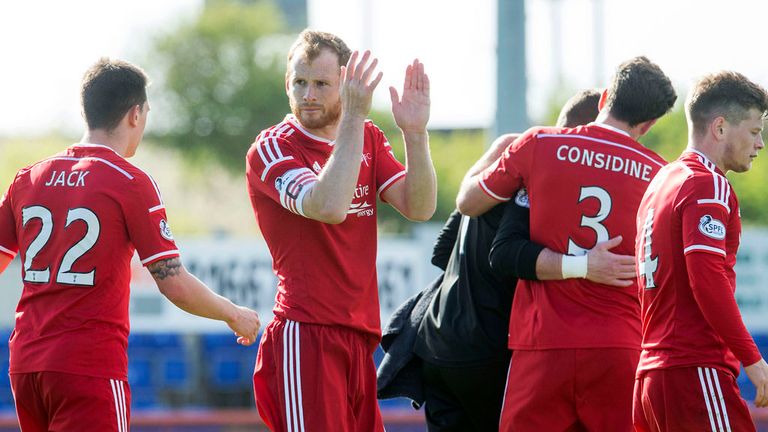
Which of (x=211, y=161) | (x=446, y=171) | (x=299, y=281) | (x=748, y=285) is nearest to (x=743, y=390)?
(x=748, y=285)

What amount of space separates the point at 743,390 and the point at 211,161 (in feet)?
71.8

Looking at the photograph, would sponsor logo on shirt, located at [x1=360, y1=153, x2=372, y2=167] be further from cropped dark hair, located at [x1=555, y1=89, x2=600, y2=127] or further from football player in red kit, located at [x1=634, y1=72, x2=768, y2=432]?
football player in red kit, located at [x1=634, y1=72, x2=768, y2=432]

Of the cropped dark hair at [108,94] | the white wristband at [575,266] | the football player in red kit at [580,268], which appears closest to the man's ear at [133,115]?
the cropped dark hair at [108,94]

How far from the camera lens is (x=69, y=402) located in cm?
471

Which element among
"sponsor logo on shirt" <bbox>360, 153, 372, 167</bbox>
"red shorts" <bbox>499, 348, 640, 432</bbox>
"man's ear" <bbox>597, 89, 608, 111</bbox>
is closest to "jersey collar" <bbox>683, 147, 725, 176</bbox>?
"man's ear" <bbox>597, 89, 608, 111</bbox>

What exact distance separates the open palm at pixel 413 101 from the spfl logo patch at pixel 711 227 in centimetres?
119

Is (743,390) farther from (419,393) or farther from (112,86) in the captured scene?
(112,86)

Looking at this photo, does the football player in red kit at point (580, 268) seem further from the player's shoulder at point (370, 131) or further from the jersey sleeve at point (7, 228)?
the jersey sleeve at point (7, 228)

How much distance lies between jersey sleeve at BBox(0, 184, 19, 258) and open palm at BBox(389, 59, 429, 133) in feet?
5.43

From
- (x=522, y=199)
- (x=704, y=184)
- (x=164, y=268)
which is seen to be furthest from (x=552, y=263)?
(x=164, y=268)

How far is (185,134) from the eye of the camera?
1323 inches

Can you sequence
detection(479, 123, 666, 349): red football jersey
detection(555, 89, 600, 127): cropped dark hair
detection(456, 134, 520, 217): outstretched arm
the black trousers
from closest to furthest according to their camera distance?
detection(479, 123, 666, 349): red football jersey < detection(456, 134, 520, 217): outstretched arm < the black trousers < detection(555, 89, 600, 127): cropped dark hair

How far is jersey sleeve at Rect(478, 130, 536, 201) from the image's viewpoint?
5.16m

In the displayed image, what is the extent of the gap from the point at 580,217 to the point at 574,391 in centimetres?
74
